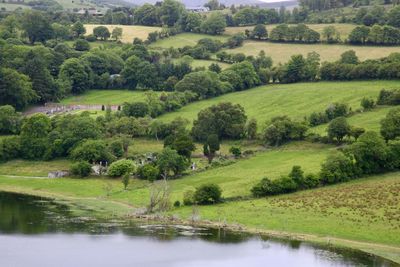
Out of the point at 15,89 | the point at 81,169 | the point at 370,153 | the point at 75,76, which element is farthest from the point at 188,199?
the point at 75,76

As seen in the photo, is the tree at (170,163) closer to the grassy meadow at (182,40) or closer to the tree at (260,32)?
the grassy meadow at (182,40)

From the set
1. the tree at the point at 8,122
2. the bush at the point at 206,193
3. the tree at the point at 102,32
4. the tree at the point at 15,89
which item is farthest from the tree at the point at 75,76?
the bush at the point at 206,193

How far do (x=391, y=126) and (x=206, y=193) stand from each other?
2805cm

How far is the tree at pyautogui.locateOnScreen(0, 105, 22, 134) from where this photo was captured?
114 m

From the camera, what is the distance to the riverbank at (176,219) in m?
67.4

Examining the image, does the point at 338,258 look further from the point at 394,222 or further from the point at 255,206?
the point at 255,206

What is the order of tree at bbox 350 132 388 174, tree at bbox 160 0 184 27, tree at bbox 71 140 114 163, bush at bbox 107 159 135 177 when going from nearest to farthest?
1. tree at bbox 350 132 388 174
2. bush at bbox 107 159 135 177
3. tree at bbox 71 140 114 163
4. tree at bbox 160 0 184 27

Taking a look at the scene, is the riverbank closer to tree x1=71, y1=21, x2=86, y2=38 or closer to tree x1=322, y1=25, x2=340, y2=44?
tree x1=71, y1=21, x2=86, y2=38

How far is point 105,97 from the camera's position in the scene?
139875 millimetres

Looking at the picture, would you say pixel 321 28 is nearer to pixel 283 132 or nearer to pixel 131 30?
pixel 131 30

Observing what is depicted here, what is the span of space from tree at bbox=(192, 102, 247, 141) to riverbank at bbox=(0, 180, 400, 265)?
26896 mm

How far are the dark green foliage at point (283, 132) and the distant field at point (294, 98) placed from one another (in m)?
9.27

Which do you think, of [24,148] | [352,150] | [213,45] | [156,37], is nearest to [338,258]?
[352,150]

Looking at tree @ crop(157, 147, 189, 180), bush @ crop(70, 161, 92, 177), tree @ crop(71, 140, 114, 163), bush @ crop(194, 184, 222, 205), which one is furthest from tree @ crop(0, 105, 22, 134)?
bush @ crop(194, 184, 222, 205)
